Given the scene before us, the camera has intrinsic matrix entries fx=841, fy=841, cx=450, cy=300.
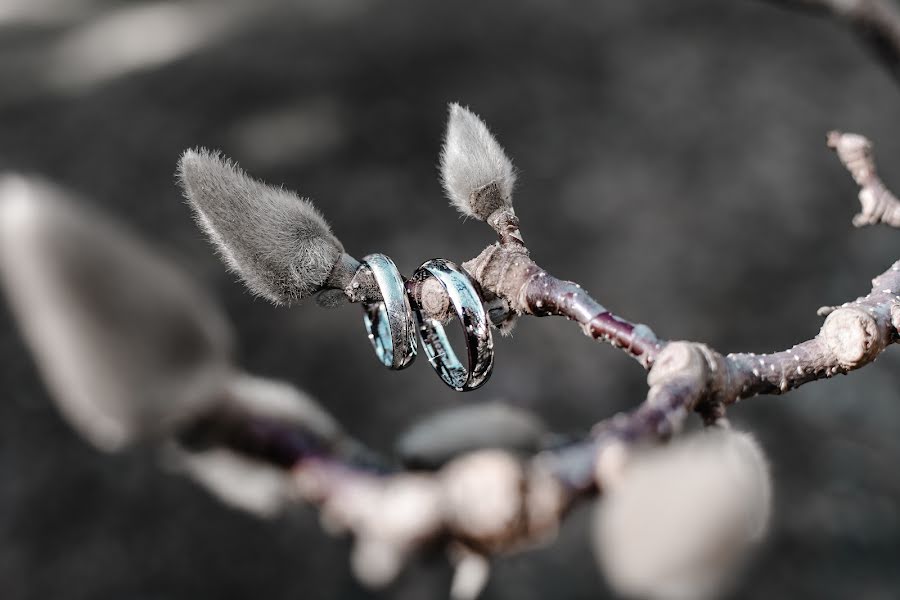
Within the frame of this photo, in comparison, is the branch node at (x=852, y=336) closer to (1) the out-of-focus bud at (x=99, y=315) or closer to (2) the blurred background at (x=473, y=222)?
(1) the out-of-focus bud at (x=99, y=315)

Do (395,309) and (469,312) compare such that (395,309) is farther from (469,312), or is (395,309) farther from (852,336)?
(852,336)

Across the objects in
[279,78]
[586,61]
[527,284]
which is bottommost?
[527,284]

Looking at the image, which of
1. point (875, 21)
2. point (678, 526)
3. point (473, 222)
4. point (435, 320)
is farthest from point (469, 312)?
point (473, 222)

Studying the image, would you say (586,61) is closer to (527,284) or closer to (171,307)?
(527,284)

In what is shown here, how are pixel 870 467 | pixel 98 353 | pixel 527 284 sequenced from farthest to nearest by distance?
pixel 870 467 → pixel 527 284 → pixel 98 353

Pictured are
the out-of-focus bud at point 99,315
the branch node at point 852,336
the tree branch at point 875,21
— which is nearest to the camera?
the out-of-focus bud at point 99,315

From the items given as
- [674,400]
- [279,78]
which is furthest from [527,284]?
[279,78]

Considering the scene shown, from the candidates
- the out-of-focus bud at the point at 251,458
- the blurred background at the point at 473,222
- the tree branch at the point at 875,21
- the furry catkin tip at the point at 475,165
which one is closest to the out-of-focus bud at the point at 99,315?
the out-of-focus bud at the point at 251,458
